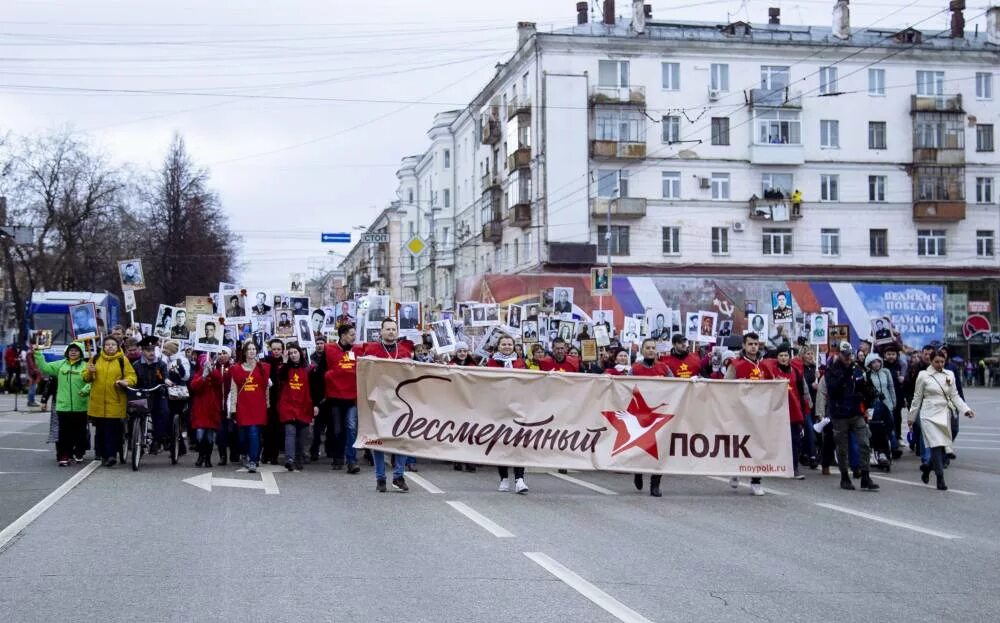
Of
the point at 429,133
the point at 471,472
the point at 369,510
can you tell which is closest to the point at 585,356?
the point at 471,472

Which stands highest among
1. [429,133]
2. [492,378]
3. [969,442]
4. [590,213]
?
[429,133]

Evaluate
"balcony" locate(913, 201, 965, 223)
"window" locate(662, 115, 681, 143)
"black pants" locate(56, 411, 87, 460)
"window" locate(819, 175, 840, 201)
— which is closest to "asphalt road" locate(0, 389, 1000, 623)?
"black pants" locate(56, 411, 87, 460)

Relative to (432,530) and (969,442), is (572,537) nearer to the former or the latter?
(432,530)

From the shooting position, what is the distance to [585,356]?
24.4 metres

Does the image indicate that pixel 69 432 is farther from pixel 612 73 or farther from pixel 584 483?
pixel 612 73

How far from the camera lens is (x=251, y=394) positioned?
17.3 metres

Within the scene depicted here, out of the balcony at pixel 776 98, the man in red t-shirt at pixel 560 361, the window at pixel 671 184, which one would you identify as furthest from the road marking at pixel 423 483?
the balcony at pixel 776 98

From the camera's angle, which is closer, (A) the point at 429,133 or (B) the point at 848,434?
(B) the point at 848,434

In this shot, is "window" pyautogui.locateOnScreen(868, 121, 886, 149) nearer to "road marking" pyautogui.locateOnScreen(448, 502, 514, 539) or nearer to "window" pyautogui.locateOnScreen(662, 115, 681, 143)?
"window" pyautogui.locateOnScreen(662, 115, 681, 143)

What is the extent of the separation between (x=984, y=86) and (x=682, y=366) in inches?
2193

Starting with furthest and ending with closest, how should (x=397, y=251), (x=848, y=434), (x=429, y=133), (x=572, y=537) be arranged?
1. (x=397, y=251)
2. (x=429, y=133)
3. (x=848, y=434)
4. (x=572, y=537)

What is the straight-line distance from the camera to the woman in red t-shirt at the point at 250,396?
17234 millimetres

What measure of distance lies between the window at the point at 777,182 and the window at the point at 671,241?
5089mm

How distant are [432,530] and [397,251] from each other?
9972cm
